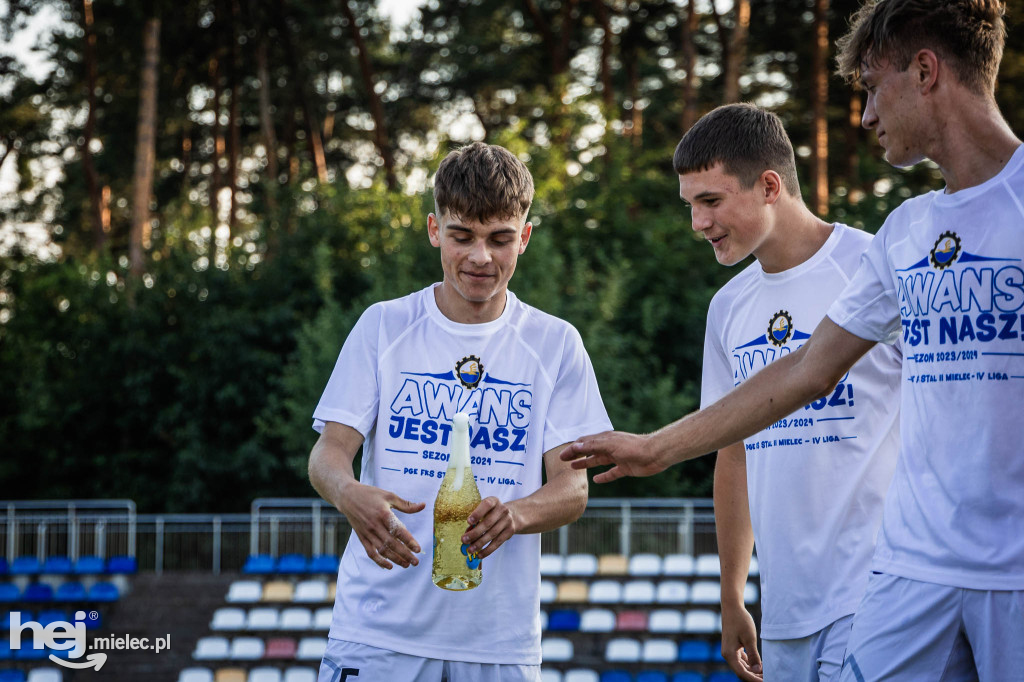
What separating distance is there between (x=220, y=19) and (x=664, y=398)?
1626 cm

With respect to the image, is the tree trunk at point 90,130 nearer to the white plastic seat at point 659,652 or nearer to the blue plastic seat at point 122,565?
the blue plastic seat at point 122,565

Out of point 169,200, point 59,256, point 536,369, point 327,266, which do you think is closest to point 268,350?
point 327,266

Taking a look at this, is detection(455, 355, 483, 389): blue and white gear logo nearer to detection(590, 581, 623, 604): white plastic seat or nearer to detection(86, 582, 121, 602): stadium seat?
detection(590, 581, 623, 604): white plastic seat

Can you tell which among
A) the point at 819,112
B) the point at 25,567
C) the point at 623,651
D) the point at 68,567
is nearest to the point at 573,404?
the point at 623,651

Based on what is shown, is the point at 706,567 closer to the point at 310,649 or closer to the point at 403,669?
the point at 310,649

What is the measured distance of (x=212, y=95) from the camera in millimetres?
29234

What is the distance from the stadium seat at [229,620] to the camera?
52.1 feet

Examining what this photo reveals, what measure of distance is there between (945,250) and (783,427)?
110 centimetres

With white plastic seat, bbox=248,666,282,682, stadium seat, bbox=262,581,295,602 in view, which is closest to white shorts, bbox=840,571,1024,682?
white plastic seat, bbox=248,666,282,682

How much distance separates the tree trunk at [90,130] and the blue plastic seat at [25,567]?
1188 cm

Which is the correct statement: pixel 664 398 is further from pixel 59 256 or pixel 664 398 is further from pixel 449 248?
pixel 59 256

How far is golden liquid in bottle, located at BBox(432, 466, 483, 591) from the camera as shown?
3.23 m

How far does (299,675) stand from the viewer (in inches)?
585

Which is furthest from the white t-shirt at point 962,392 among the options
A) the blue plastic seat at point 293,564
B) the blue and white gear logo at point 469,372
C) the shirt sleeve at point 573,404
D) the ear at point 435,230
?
the blue plastic seat at point 293,564
